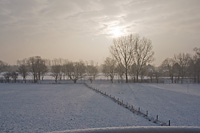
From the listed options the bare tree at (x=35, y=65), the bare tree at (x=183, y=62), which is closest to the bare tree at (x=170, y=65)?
the bare tree at (x=183, y=62)

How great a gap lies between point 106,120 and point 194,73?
55.4m

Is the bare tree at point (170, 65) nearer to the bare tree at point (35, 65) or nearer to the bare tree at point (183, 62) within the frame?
the bare tree at point (183, 62)

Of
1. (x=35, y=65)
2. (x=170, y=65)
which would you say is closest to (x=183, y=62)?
(x=170, y=65)

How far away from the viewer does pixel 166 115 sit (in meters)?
14.3

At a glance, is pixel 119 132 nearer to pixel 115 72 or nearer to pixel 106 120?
pixel 106 120

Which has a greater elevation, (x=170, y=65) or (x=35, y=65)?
(x=35, y=65)

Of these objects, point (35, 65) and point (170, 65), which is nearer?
point (35, 65)

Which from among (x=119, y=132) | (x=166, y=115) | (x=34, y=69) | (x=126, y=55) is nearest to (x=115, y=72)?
(x=126, y=55)

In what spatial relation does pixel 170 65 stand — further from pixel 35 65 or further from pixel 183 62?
pixel 35 65

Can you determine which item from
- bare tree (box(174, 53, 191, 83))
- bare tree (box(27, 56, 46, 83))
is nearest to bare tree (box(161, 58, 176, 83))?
bare tree (box(174, 53, 191, 83))

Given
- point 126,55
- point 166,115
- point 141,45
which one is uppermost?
point 141,45

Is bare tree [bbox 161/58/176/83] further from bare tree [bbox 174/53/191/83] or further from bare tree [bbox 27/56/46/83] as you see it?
bare tree [bbox 27/56/46/83]

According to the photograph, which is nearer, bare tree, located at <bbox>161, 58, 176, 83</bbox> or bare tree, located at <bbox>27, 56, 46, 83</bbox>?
bare tree, located at <bbox>161, 58, 176, 83</bbox>

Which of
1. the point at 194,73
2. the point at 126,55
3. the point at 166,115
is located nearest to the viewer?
the point at 166,115
